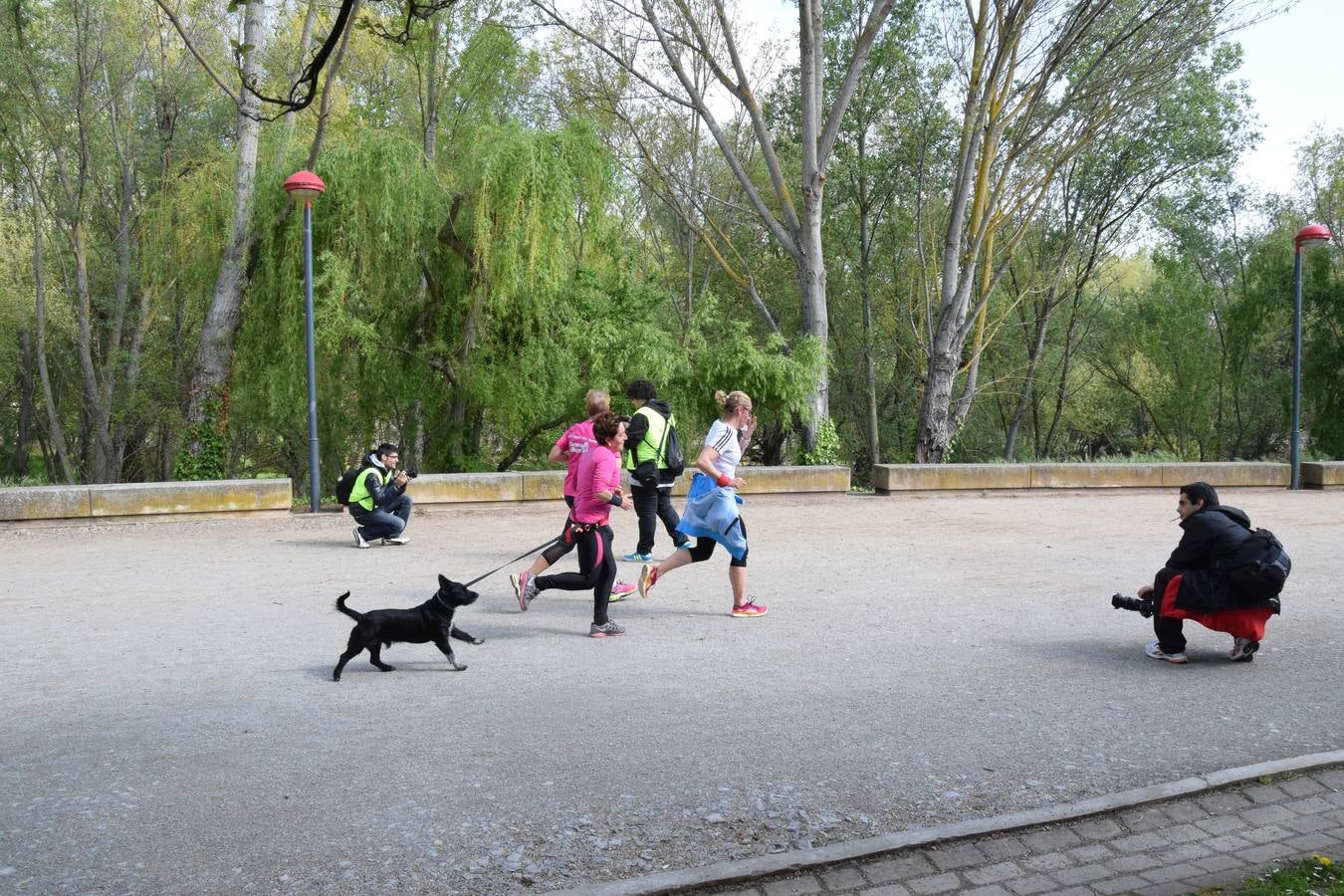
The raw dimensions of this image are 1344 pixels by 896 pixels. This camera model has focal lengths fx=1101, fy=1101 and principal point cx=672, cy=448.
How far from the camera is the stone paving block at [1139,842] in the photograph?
4.24 meters

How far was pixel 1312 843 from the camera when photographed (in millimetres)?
4277

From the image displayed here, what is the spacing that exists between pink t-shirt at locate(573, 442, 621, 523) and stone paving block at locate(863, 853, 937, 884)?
3.83 m

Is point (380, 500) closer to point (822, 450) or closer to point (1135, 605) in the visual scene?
point (1135, 605)

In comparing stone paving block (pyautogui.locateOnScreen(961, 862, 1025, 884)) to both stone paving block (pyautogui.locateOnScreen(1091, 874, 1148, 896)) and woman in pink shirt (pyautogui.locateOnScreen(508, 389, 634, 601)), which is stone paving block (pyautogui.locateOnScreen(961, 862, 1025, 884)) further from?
woman in pink shirt (pyautogui.locateOnScreen(508, 389, 634, 601))

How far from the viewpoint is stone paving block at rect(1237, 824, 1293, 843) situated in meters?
4.32

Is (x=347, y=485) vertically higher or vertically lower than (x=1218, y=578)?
higher

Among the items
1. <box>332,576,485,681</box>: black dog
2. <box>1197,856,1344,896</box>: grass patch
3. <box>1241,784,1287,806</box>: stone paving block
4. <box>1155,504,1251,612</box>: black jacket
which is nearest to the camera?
<box>1197,856,1344,896</box>: grass patch

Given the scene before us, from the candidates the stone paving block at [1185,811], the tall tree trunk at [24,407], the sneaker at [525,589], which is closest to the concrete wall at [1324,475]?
the sneaker at [525,589]

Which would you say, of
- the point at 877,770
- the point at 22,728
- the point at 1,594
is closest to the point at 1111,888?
the point at 877,770

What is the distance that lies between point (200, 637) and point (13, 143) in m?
23.0

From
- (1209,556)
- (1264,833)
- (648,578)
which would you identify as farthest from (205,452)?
(1264,833)

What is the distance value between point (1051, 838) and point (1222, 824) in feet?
2.44

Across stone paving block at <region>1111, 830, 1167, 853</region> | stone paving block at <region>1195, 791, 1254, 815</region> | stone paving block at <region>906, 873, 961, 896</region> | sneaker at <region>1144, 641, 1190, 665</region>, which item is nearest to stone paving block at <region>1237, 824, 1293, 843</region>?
stone paving block at <region>1195, 791, 1254, 815</region>

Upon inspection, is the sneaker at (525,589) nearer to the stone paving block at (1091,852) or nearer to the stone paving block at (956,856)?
the stone paving block at (956,856)
